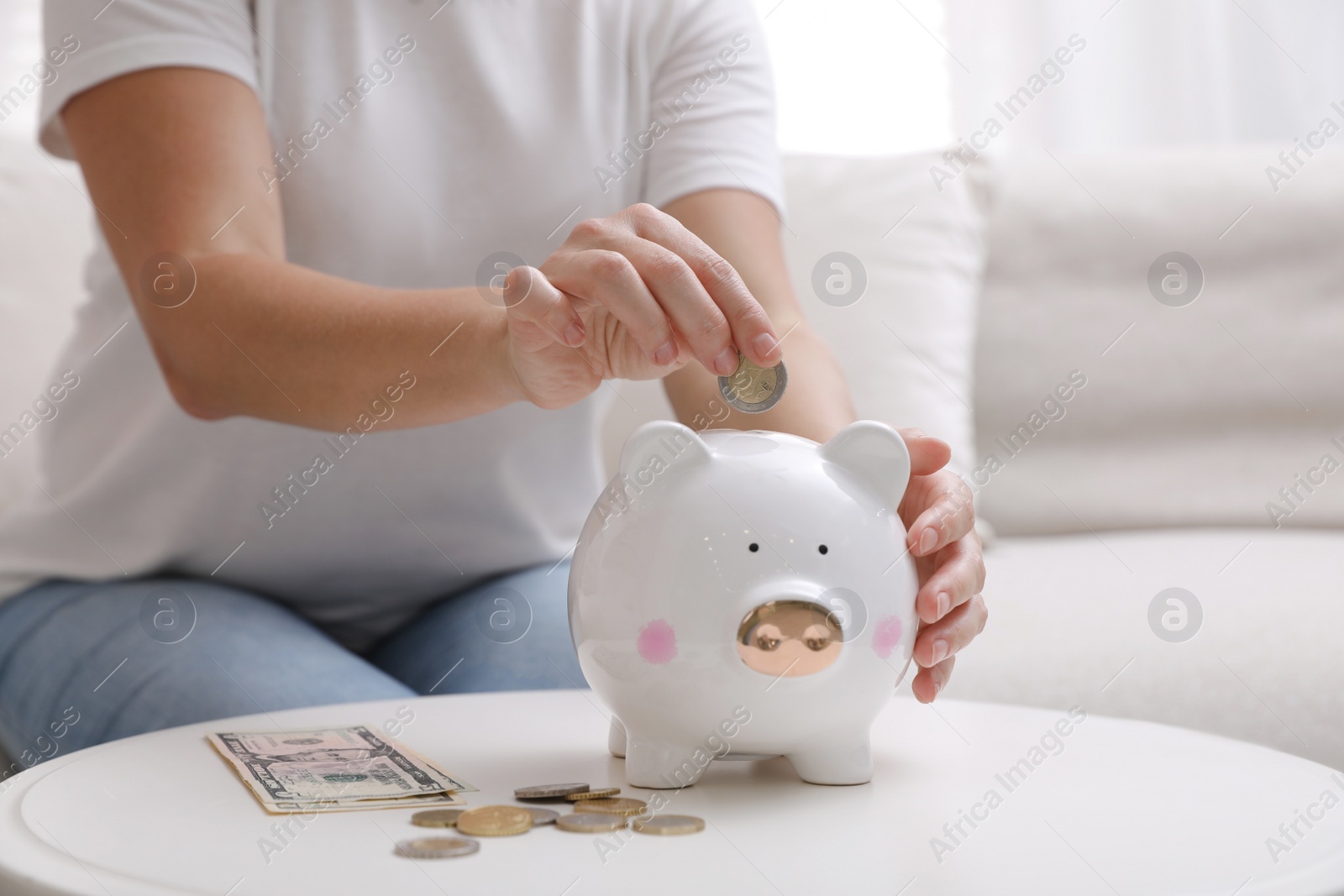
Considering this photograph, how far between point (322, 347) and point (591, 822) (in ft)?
1.35

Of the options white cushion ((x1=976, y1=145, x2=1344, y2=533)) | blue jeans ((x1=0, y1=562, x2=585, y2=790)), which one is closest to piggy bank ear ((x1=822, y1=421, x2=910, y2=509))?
blue jeans ((x1=0, y1=562, x2=585, y2=790))

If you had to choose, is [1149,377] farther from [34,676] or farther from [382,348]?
[34,676]

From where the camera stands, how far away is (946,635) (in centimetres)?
64

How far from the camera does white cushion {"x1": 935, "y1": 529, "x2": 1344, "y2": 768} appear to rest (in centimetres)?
Result: 107

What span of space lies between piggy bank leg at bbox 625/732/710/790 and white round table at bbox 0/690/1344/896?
0.4 inches

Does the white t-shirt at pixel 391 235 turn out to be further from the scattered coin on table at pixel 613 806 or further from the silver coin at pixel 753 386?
the scattered coin on table at pixel 613 806

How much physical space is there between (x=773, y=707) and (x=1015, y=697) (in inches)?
23.3

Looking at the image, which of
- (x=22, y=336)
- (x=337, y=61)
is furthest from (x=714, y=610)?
(x=22, y=336)

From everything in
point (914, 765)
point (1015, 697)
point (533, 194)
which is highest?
point (533, 194)

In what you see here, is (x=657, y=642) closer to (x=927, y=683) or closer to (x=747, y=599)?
(x=747, y=599)

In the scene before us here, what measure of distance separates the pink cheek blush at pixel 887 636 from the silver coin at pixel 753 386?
0.15 m

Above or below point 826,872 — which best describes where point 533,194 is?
above

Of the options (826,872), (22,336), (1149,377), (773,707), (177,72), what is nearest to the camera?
(826,872)

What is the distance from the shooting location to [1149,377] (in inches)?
63.1
